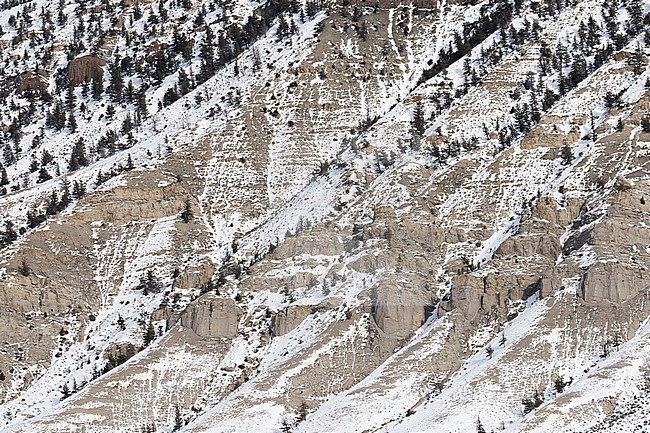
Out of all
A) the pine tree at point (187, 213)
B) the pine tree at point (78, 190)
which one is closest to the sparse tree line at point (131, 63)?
the pine tree at point (78, 190)

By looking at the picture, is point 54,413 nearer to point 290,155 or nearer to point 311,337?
point 311,337

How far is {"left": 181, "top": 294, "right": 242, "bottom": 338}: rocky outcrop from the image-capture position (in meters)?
89.6

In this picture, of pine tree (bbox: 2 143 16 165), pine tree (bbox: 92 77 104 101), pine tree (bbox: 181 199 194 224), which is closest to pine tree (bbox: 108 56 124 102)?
pine tree (bbox: 92 77 104 101)

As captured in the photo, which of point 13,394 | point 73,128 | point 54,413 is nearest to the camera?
point 54,413

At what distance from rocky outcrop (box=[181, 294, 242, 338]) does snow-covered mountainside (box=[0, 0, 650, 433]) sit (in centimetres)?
14

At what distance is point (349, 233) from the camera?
95812 millimetres

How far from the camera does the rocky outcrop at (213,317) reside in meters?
89.6

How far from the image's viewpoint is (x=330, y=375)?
3253 inches

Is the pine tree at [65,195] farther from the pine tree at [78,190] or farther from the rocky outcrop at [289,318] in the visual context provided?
the rocky outcrop at [289,318]

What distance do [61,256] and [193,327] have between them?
53.3 ft

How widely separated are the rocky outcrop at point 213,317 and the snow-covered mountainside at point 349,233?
142 mm

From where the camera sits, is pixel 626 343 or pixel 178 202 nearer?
pixel 626 343

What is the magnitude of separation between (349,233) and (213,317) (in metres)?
11.2

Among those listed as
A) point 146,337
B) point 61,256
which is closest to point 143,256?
point 61,256
